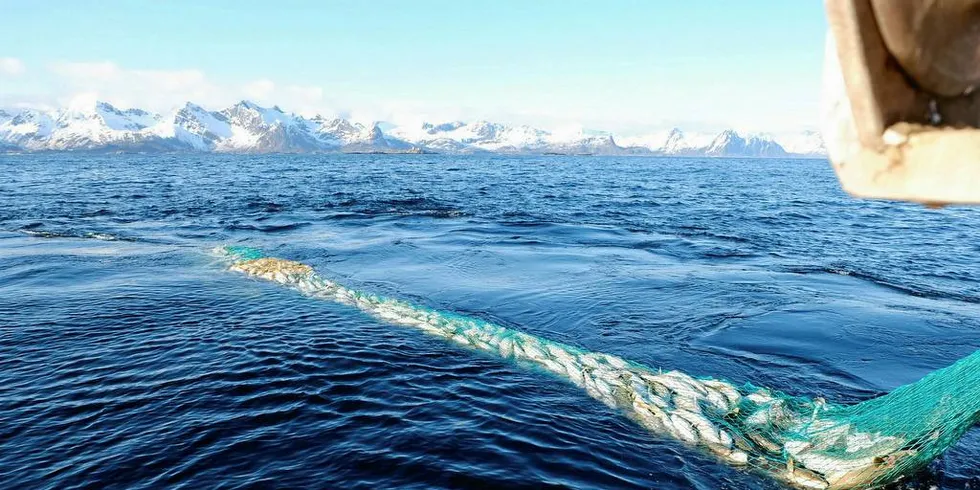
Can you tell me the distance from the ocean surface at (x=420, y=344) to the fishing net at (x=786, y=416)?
397 millimetres

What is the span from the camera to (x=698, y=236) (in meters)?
27.5

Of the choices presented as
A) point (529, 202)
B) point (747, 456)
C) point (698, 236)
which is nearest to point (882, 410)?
point (747, 456)

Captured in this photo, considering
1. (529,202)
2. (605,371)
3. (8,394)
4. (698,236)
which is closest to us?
(8,394)

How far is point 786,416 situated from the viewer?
8.29 metres

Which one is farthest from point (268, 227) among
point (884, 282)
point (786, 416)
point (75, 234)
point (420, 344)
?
point (786, 416)

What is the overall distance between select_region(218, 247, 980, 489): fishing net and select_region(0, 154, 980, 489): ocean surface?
0.40 m

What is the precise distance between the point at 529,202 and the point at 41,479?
37.3m

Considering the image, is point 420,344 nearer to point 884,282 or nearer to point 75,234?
point 884,282

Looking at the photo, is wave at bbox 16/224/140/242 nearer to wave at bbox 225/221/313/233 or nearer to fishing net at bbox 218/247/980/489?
wave at bbox 225/221/313/233

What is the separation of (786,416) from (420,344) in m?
6.15

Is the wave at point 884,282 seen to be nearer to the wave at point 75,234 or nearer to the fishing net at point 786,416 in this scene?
the fishing net at point 786,416

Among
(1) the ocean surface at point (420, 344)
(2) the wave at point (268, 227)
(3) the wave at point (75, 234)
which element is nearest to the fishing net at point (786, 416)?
(1) the ocean surface at point (420, 344)

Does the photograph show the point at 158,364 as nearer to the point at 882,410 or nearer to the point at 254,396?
the point at 254,396

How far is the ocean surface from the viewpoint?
23.9 feet
